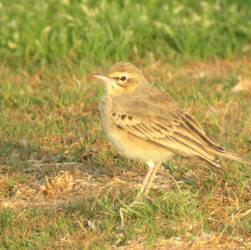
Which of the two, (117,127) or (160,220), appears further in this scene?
(117,127)

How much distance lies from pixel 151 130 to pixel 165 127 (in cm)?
12

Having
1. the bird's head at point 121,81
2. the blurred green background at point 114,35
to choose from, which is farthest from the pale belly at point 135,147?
the blurred green background at point 114,35

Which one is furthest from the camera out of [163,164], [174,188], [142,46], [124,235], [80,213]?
[142,46]

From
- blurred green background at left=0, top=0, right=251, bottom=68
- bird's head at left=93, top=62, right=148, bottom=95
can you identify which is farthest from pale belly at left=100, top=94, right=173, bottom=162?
blurred green background at left=0, top=0, right=251, bottom=68

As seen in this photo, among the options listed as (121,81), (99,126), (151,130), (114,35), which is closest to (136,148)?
(151,130)

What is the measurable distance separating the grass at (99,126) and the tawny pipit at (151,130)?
1.18 feet

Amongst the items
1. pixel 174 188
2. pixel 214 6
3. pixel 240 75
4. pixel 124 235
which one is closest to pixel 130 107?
pixel 174 188

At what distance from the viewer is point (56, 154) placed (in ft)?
31.7

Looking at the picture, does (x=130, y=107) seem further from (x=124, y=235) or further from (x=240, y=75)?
(x=240, y=75)

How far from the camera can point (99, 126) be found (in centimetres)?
1027

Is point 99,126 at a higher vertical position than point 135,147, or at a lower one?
lower

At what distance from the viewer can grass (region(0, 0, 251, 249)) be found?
7445 mm

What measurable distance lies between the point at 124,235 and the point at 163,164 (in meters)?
1.99

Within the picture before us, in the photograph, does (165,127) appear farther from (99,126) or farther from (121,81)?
(99,126)
